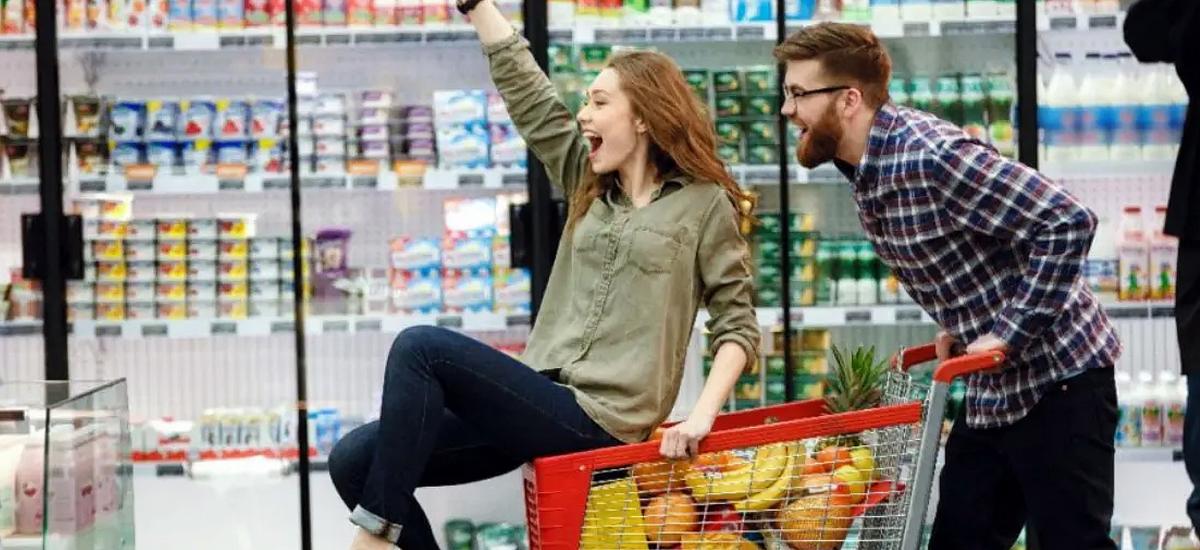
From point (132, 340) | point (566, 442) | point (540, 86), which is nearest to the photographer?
point (566, 442)

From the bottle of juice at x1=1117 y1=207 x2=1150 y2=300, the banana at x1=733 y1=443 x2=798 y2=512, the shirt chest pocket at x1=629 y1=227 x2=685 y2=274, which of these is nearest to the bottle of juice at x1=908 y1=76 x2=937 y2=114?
the bottle of juice at x1=1117 y1=207 x2=1150 y2=300

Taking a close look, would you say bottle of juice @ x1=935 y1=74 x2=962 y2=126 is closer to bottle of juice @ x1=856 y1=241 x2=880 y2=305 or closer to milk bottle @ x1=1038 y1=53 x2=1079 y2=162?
milk bottle @ x1=1038 y1=53 x2=1079 y2=162

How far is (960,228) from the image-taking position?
242 cm

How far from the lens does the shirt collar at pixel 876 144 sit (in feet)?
8.14

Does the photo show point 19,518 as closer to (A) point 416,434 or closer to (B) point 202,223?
(A) point 416,434

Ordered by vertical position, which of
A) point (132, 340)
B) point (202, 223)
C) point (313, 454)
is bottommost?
point (313, 454)

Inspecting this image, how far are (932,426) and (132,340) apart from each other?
10.8ft

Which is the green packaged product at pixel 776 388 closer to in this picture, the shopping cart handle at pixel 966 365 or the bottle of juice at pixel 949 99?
the bottle of juice at pixel 949 99

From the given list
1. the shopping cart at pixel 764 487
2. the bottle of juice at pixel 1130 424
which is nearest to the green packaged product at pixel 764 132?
the bottle of juice at pixel 1130 424

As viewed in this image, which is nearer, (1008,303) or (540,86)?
(1008,303)

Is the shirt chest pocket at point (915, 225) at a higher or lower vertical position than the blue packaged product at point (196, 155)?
lower

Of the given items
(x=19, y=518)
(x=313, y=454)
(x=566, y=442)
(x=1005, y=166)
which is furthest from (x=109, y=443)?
(x=313, y=454)

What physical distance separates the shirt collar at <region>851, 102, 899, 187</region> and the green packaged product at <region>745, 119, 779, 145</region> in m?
2.02

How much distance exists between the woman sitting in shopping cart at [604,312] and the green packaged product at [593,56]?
1772 mm
